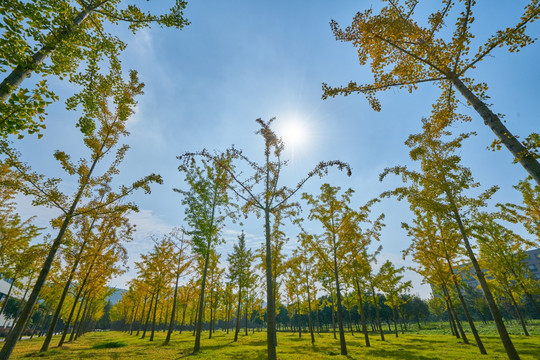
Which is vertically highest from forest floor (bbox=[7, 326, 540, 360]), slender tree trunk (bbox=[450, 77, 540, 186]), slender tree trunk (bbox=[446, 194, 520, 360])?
slender tree trunk (bbox=[450, 77, 540, 186])

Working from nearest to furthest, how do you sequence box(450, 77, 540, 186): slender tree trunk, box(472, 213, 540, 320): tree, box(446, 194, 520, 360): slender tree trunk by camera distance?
1. box(450, 77, 540, 186): slender tree trunk
2. box(446, 194, 520, 360): slender tree trunk
3. box(472, 213, 540, 320): tree

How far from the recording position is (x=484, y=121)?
520 centimetres

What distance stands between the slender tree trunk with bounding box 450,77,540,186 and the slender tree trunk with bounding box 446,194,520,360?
660 cm

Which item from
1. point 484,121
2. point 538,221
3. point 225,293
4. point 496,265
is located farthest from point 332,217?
point 225,293

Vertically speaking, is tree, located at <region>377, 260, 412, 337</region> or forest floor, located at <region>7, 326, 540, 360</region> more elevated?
tree, located at <region>377, 260, 412, 337</region>

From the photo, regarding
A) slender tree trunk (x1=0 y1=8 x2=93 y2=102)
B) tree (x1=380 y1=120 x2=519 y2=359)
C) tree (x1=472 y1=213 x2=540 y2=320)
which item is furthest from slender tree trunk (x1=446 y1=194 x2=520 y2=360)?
slender tree trunk (x1=0 y1=8 x2=93 y2=102)

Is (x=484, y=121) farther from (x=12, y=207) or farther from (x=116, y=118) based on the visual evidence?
(x=12, y=207)

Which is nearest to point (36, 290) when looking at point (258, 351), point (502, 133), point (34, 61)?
point (34, 61)

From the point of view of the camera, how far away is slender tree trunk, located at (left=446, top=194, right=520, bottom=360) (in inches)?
309

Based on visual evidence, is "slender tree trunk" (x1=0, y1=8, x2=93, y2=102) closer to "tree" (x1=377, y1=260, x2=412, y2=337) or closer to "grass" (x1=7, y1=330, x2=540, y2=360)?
"grass" (x1=7, y1=330, x2=540, y2=360)

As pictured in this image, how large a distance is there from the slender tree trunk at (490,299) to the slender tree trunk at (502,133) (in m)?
6.60

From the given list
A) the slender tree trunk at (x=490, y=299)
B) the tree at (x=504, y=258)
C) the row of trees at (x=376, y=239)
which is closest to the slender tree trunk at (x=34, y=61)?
the row of trees at (x=376, y=239)

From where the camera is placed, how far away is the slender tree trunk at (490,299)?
7.85 metres

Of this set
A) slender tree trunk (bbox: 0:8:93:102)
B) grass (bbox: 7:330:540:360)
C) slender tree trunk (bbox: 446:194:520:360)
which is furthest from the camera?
grass (bbox: 7:330:540:360)
